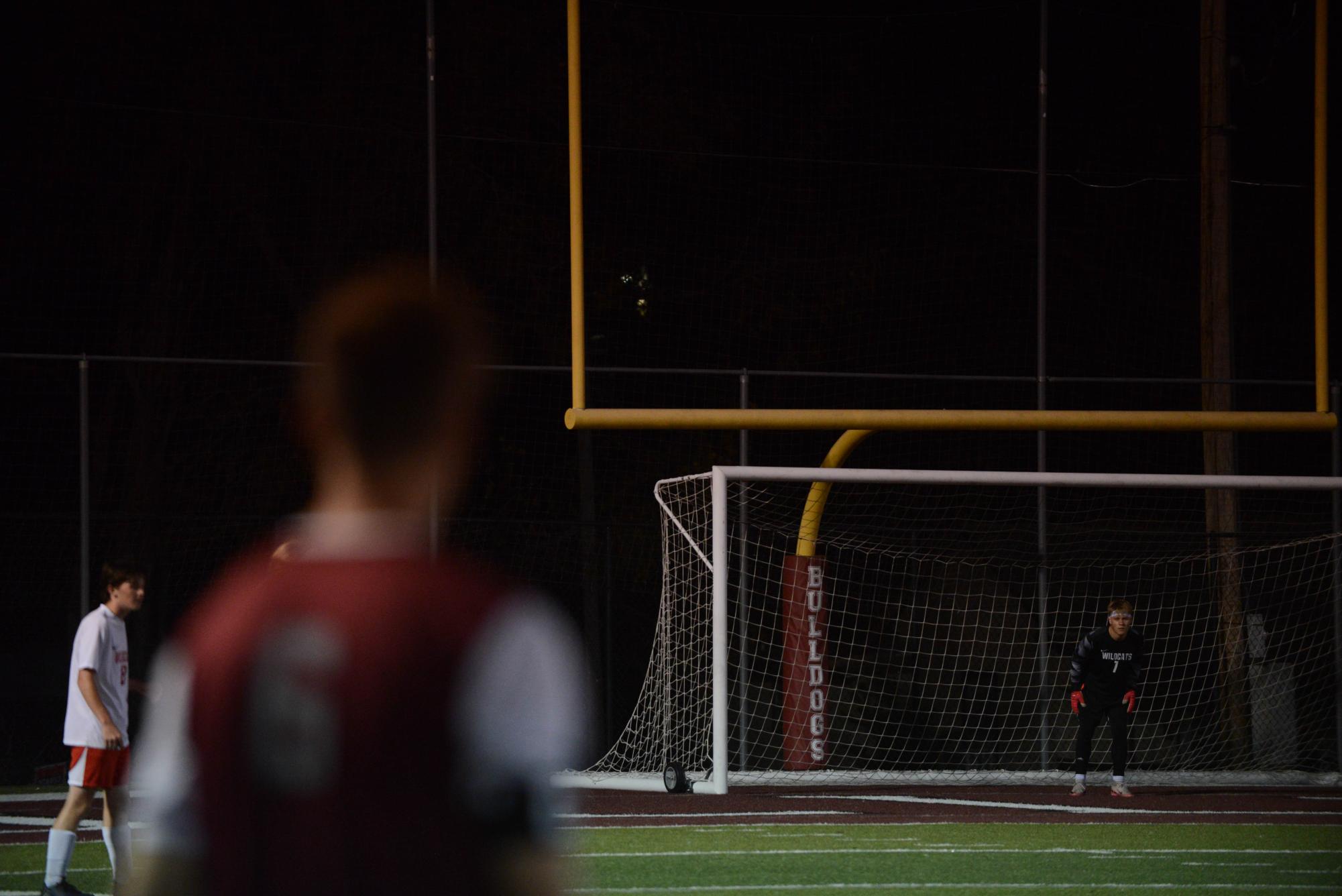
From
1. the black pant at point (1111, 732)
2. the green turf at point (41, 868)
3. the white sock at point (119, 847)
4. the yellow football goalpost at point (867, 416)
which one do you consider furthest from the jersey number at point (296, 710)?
the black pant at point (1111, 732)

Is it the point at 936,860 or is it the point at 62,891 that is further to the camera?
the point at 936,860

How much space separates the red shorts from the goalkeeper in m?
7.50

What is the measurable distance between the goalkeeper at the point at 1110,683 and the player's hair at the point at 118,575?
7.53 meters

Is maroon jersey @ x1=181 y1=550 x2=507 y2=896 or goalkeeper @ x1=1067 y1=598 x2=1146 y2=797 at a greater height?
maroon jersey @ x1=181 y1=550 x2=507 y2=896

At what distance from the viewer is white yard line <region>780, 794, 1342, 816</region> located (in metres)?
11.9

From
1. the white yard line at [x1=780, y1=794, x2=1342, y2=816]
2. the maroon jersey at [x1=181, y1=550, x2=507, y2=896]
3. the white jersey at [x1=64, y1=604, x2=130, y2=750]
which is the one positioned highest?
the maroon jersey at [x1=181, y1=550, x2=507, y2=896]

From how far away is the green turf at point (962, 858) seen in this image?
8.27 metres

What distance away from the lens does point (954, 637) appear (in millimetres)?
16688

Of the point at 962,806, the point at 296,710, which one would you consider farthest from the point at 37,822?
the point at 296,710

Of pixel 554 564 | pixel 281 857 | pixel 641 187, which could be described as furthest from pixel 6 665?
pixel 281 857

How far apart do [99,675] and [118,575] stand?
434 millimetres

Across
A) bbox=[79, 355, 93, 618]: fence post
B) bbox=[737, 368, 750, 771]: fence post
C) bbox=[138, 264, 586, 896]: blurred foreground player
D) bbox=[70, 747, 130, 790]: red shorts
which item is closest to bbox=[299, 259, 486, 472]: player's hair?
bbox=[138, 264, 586, 896]: blurred foreground player

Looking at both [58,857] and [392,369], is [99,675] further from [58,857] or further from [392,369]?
[392,369]

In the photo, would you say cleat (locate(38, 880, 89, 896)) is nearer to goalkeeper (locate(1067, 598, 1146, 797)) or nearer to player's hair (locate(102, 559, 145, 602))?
player's hair (locate(102, 559, 145, 602))
